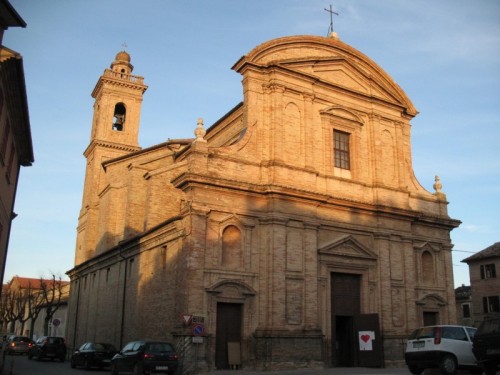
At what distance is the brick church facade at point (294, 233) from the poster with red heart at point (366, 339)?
Answer: 10 cm

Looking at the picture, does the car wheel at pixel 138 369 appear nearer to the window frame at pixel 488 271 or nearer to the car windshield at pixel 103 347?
the car windshield at pixel 103 347

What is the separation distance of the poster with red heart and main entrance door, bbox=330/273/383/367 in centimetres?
4

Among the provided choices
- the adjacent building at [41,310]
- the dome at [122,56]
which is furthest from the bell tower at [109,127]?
the adjacent building at [41,310]

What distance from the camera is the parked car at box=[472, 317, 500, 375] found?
1185 cm

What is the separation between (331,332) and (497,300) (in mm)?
24899

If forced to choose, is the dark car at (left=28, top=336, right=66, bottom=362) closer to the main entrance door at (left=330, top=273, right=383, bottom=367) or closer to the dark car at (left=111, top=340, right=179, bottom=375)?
the dark car at (left=111, top=340, right=179, bottom=375)

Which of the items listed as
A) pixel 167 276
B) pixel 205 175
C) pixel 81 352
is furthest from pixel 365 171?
pixel 81 352

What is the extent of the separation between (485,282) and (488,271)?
90 centimetres

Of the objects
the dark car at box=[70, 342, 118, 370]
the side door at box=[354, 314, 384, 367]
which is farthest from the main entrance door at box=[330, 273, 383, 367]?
the dark car at box=[70, 342, 118, 370]

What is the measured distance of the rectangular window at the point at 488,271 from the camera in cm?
4050

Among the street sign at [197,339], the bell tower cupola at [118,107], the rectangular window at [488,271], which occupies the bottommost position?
the street sign at [197,339]

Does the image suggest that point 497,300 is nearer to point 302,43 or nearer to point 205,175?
point 302,43

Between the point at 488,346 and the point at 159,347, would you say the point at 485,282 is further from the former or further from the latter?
the point at 159,347

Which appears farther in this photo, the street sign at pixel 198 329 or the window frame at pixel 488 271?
the window frame at pixel 488 271
